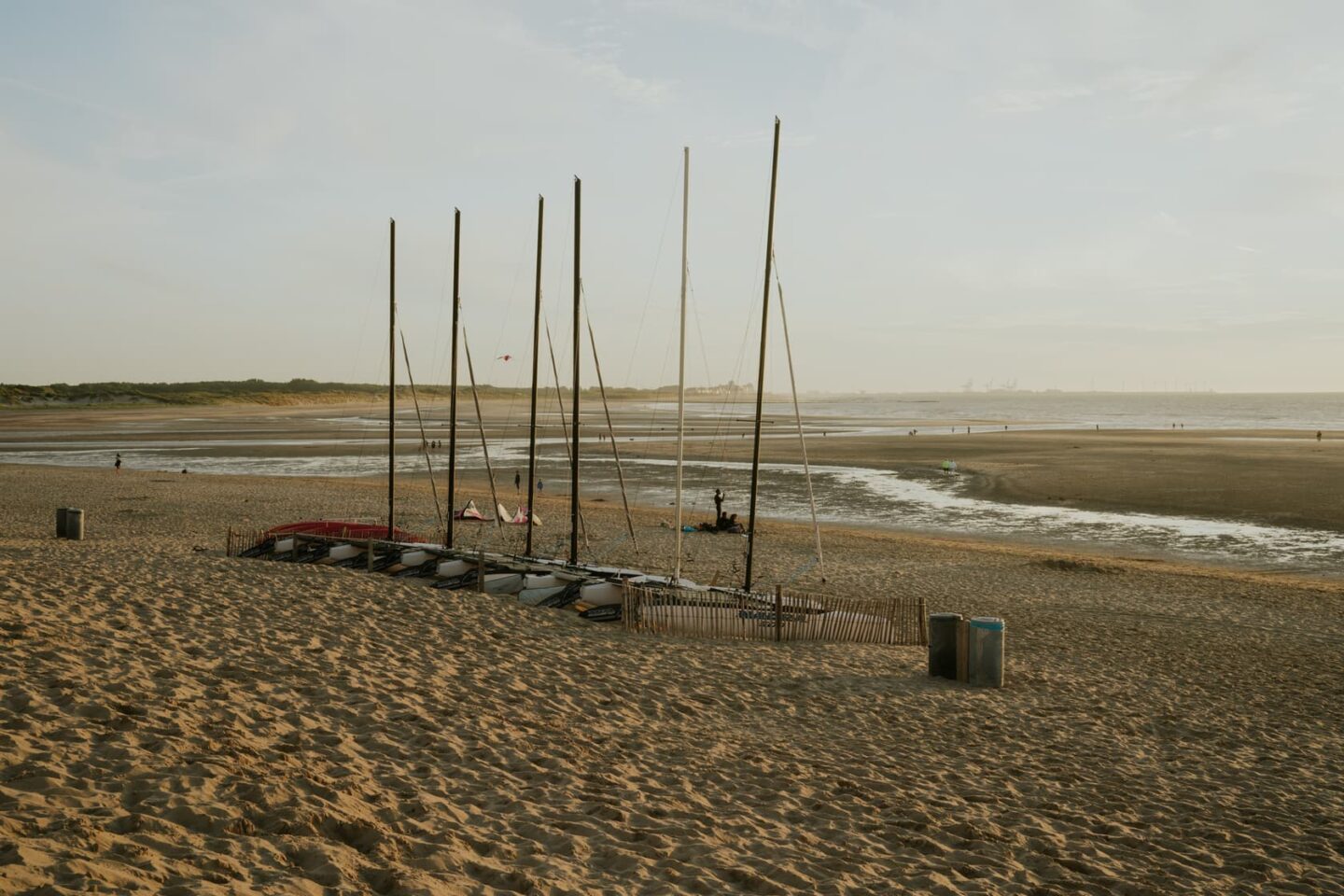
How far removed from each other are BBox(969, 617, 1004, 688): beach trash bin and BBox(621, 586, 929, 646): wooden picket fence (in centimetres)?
249

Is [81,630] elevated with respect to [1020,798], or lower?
elevated

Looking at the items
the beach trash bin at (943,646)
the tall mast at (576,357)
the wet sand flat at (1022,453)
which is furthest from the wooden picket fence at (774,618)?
the wet sand flat at (1022,453)

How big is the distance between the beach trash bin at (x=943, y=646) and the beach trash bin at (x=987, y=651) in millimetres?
246

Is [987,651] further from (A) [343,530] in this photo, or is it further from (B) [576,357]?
(A) [343,530]

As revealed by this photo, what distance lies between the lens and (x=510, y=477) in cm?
4666

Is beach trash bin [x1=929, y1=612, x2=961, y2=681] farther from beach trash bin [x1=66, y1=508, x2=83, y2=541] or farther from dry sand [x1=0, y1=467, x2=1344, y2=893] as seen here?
beach trash bin [x1=66, y1=508, x2=83, y2=541]

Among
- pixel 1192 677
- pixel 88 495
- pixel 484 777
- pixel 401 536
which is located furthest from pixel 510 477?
pixel 484 777

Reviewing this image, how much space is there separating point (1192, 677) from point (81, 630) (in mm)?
14196

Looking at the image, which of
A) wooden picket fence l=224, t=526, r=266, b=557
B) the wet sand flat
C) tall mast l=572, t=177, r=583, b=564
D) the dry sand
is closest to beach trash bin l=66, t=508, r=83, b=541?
wooden picket fence l=224, t=526, r=266, b=557

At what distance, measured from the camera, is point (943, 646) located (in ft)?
41.4

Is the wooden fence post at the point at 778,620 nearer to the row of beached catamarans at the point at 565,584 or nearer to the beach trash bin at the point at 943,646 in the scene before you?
the row of beached catamarans at the point at 565,584

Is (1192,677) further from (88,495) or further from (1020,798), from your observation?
(88,495)

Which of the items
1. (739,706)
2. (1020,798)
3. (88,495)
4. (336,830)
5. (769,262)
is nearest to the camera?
(336,830)

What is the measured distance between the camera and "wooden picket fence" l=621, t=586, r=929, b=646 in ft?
47.9
